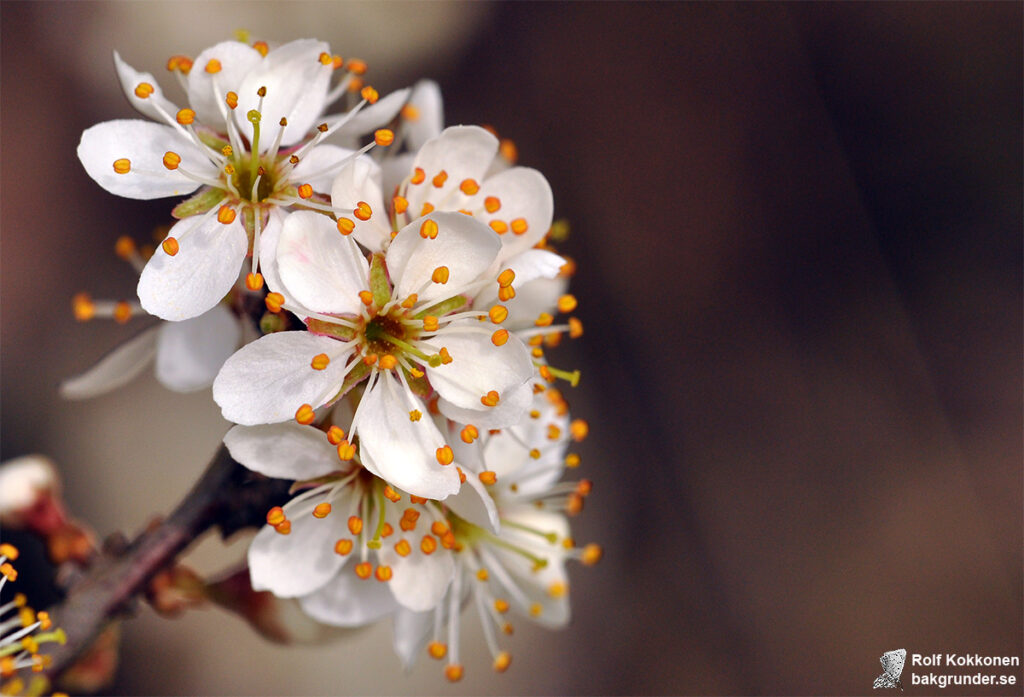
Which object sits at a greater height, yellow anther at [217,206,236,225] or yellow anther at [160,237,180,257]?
yellow anther at [217,206,236,225]

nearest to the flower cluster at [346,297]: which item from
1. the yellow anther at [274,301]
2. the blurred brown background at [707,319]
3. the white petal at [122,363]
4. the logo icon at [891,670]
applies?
the yellow anther at [274,301]

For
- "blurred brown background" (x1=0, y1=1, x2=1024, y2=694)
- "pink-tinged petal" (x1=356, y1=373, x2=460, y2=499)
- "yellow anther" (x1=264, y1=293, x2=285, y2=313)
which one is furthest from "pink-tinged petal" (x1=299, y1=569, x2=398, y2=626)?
"blurred brown background" (x1=0, y1=1, x2=1024, y2=694)

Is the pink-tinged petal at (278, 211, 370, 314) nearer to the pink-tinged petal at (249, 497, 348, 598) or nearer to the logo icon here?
the pink-tinged petal at (249, 497, 348, 598)

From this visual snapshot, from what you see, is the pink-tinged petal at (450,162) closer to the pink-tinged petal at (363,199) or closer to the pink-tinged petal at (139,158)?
the pink-tinged petal at (363,199)

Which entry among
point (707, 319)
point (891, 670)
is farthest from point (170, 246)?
point (707, 319)

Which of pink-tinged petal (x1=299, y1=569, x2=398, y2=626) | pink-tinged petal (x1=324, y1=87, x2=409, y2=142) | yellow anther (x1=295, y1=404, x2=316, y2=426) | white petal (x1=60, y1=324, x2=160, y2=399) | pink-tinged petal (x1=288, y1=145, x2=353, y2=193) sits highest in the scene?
pink-tinged petal (x1=324, y1=87, x2=409, y2=142)

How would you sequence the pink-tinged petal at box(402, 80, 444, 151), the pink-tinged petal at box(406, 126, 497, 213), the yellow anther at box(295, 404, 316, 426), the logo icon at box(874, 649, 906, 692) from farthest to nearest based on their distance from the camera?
the logo icon at box(874, 649, 906, 692)
the pink-tinged petal at box(402, 80, 444, 151)
the pink-tinged petal at box(406, 126, 497, 213)
the yellow anther at box(295, 404, 316, 426)

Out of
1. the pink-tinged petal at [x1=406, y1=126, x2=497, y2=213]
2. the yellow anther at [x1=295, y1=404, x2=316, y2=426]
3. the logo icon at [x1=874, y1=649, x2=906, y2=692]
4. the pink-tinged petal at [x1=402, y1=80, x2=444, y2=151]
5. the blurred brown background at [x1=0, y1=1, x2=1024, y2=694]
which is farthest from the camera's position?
the blurred brown background at [x1=0, y1=1, x2=1024, y2=694]
